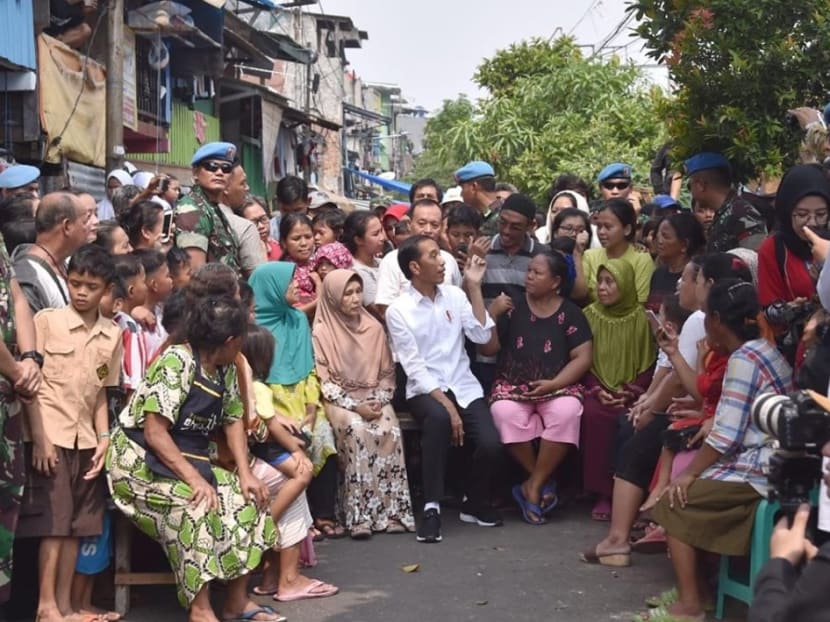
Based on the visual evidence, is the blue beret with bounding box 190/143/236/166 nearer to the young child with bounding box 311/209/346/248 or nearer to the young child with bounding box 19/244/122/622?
the young child with bounding box 311/209/346/248

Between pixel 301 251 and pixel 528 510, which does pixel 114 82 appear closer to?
pixel 301 251

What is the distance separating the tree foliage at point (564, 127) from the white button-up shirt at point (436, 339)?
328 inches

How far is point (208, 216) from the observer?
7.26 metres

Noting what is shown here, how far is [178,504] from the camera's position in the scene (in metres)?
5.38

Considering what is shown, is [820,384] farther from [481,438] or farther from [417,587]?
[481,438]

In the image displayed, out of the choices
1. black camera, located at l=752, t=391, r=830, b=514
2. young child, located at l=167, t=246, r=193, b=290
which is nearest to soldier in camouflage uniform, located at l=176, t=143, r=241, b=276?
young child, located at l=167, t=246, r=193, b=290

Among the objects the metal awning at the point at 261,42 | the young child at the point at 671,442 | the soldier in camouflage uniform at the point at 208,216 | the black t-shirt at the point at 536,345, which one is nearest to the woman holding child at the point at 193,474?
the soldier in camouflage uniform at the point at 208,216

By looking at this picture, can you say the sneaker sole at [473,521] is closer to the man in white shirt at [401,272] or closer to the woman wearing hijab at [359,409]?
the woman wearing hijab at [359,409]

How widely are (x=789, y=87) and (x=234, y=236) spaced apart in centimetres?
337

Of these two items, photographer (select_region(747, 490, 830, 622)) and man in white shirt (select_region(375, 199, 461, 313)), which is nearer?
→ photographer (select_region(747, 490, 830, 622))

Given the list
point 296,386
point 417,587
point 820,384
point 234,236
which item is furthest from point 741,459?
point 234,236

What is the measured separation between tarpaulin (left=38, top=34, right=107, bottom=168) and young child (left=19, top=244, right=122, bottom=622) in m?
6.99

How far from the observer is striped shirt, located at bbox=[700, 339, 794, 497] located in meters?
5.18

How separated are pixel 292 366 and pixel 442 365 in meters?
1.09
